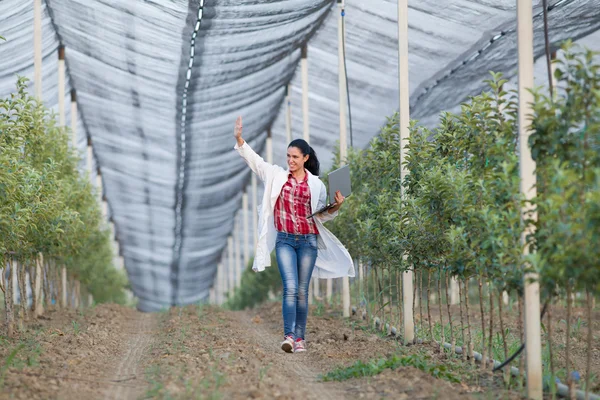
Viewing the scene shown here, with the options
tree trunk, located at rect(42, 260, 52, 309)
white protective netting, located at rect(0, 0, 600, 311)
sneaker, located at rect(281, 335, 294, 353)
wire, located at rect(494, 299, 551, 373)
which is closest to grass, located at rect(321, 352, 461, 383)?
wire, located at rect(494, 299, 551, 373)

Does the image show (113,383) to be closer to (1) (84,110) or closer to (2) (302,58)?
(2) (302,58)

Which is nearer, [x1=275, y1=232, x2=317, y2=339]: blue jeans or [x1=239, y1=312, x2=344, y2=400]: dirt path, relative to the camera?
[x1=239, y1=312, x2=344, y2=400]: dirt path

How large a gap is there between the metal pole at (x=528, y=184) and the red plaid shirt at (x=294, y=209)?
2.38m

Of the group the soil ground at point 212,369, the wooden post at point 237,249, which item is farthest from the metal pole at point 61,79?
the wooden post at point 237,249

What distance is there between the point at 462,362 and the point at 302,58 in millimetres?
9775

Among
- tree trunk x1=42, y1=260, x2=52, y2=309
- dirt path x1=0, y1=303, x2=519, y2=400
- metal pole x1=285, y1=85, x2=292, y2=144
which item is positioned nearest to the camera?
dirt path x1=0, y1=303, x2=519, y2=400

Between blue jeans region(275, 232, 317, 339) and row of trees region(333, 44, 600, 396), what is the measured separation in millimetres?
1237

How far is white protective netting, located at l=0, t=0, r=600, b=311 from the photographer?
13.5 meters

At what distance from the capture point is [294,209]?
25.7ft

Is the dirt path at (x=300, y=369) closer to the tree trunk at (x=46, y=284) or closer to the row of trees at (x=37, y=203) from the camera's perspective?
the row of trees at (x=37, y=203)

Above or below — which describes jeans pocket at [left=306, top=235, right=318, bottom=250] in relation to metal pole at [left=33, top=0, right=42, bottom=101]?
below

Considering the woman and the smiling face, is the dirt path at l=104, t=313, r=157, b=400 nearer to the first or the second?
the woman

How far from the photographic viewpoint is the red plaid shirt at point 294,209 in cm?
783

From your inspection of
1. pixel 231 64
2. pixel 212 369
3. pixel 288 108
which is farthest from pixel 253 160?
pixel 288 108
